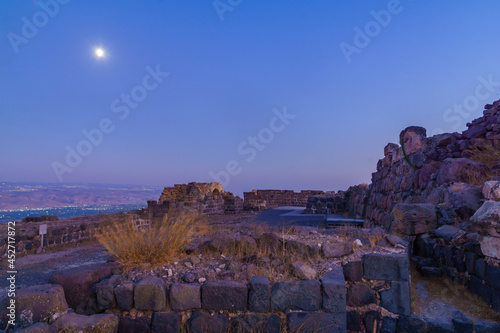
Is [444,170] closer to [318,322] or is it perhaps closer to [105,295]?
[318,322]

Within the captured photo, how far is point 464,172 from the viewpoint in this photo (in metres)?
6.16

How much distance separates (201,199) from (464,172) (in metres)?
13.6

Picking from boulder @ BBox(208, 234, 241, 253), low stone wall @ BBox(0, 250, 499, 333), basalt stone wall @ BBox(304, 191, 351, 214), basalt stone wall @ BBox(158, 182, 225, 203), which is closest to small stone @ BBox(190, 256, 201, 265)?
boulder @ BBox(208, 234, 241, 253)

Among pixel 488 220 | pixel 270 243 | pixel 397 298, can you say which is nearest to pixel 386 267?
pixel 397 298

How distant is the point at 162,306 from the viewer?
359cm

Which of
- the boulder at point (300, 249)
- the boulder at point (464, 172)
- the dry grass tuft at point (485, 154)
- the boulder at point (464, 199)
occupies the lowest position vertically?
the boulder at point (300, 249)

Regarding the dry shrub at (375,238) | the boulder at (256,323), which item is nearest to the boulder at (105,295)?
the boulder at (256,323)

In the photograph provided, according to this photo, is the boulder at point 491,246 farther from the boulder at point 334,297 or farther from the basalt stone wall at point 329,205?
the basalt stone wall at point 329,205

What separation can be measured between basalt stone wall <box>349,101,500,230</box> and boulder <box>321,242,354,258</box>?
2.13 metres

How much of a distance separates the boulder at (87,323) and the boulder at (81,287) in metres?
0.23

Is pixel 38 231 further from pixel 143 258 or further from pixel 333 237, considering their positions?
pixel 333 237

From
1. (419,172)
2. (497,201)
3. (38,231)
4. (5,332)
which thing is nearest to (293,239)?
(497,201)

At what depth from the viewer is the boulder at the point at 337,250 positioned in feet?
14.3

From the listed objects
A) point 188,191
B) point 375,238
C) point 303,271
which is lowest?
point 303,271
